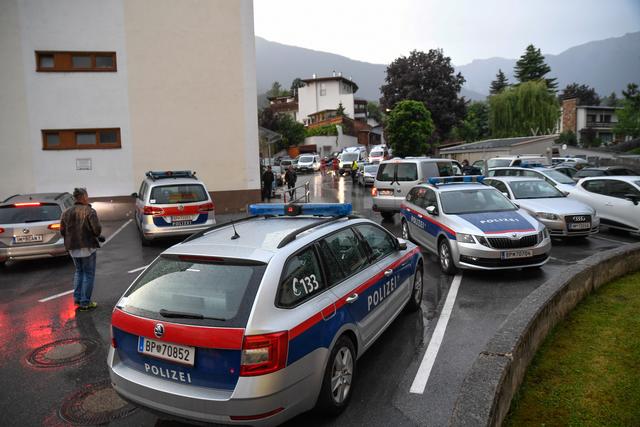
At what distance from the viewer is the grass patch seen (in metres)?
3.85

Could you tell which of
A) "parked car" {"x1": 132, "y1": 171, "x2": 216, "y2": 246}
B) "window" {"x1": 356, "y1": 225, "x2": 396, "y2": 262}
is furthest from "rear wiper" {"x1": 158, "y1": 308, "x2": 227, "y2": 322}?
"parked car" {"x1": 132, "y1": 171, "x2": 216, "y2": 246}

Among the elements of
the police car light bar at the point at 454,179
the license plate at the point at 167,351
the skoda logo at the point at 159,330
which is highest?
the police car light bar at the point at 454,179

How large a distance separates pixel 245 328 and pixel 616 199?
11.6m

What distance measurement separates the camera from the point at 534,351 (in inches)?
192

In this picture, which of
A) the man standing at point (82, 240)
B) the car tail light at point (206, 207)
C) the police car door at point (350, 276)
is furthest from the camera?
the car tail light at point (206, 207)

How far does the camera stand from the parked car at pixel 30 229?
30.8ft

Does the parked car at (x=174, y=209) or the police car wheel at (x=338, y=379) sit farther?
the parked car at (x=174, y=209)

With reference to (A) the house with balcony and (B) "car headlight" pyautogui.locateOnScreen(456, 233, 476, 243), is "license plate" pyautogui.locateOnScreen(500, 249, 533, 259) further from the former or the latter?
(A) the house with balcony

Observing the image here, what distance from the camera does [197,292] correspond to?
371 centimetres

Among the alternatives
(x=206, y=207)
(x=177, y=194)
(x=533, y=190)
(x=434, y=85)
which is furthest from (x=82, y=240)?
(x=434, y=85)

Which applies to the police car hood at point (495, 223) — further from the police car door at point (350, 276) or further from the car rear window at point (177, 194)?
the car rear window at point (177, 194)

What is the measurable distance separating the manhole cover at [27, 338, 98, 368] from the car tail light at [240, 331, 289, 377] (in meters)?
3.07

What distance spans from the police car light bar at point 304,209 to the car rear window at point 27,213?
20.7 feet

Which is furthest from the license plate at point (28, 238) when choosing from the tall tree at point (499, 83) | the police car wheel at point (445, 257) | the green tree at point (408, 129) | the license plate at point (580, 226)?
the tall tree at point (499, 83)
